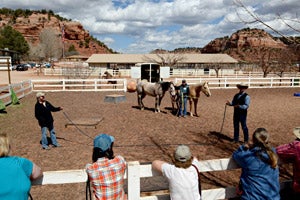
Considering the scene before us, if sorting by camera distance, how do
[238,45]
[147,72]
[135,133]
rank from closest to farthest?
[135,133]
[147,72]
[238,45]

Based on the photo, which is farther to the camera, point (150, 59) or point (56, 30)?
point (56, 30)

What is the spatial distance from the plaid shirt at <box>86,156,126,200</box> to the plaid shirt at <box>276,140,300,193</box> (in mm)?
1975

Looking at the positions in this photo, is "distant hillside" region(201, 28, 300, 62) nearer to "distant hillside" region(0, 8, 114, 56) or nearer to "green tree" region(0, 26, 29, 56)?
"distant hillside" region(0, 8, 114, 56)

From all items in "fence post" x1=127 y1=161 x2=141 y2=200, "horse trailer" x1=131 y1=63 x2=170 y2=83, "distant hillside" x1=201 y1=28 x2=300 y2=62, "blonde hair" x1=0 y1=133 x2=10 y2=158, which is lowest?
"fence post" x1=127 y1=161 x2=141 y2=200

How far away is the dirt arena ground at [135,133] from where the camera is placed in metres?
5.39

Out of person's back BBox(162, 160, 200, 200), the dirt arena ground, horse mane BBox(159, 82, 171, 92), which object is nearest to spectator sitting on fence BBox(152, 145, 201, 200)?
person's back BBox(162, 160, 200, 200)

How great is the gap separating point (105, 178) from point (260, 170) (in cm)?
161

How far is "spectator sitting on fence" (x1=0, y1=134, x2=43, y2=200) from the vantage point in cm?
208

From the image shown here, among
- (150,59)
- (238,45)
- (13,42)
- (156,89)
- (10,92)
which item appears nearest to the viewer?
(156,89)

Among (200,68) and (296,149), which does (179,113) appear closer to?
(296,149)

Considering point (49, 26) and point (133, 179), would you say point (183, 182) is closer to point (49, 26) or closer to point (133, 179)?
point (133, 179)

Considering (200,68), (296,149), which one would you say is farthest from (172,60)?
(296,149)

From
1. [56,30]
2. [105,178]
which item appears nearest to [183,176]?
[105,178]

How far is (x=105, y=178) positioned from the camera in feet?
7.86
